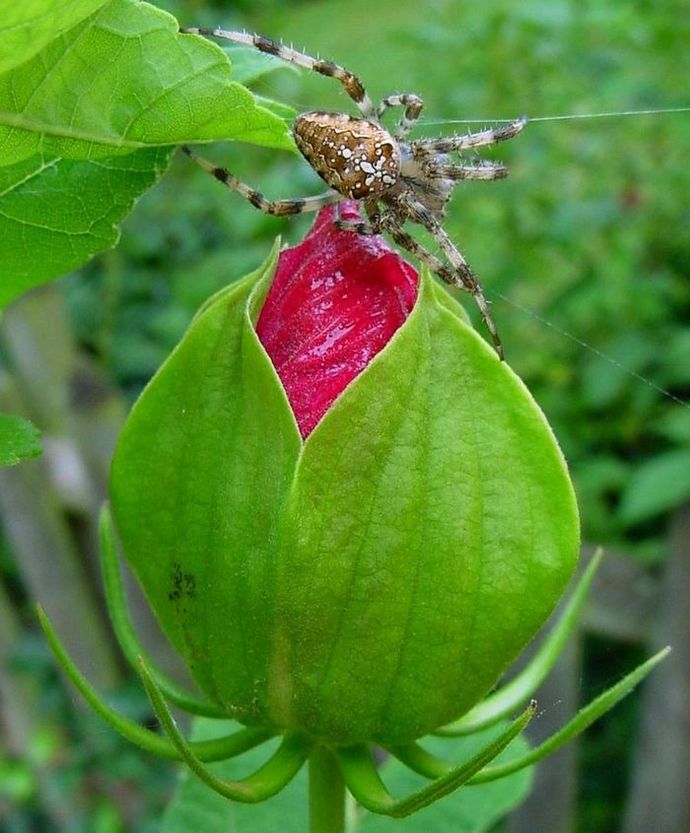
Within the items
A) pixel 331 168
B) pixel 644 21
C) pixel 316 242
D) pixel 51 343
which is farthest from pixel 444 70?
pixel 316 242

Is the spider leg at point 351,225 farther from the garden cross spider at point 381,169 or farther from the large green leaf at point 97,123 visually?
the garden cross spider at point 381,169

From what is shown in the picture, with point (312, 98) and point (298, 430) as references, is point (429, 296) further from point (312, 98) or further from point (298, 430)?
point (312, 98)

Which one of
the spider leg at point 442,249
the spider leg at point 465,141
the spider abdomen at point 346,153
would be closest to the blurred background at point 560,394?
the spider leg at point 465,141

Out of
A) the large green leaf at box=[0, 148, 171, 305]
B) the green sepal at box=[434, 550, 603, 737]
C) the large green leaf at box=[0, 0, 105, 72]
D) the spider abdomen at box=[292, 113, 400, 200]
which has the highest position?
the large green leaf at box=[0, 0, 105, 72]

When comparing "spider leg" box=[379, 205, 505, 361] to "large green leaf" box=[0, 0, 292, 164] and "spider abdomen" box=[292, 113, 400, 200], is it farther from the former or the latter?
"large green leaf" box=[0, 0, 292, 164]

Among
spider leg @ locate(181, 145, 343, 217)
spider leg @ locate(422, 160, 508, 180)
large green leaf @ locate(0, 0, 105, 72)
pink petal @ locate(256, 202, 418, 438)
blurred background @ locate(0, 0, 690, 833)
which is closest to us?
large green leaf @ locate(0, 0, 105, 72)

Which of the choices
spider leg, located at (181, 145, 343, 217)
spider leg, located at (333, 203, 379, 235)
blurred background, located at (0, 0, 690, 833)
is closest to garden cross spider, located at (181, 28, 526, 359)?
spider leg, located at (181, 145, 343, 217)

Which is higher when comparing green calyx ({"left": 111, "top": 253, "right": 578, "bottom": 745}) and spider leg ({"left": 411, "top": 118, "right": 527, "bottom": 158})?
green calyx ({"left": 111, "top": 253, "right": 578, "bottom": 745})
